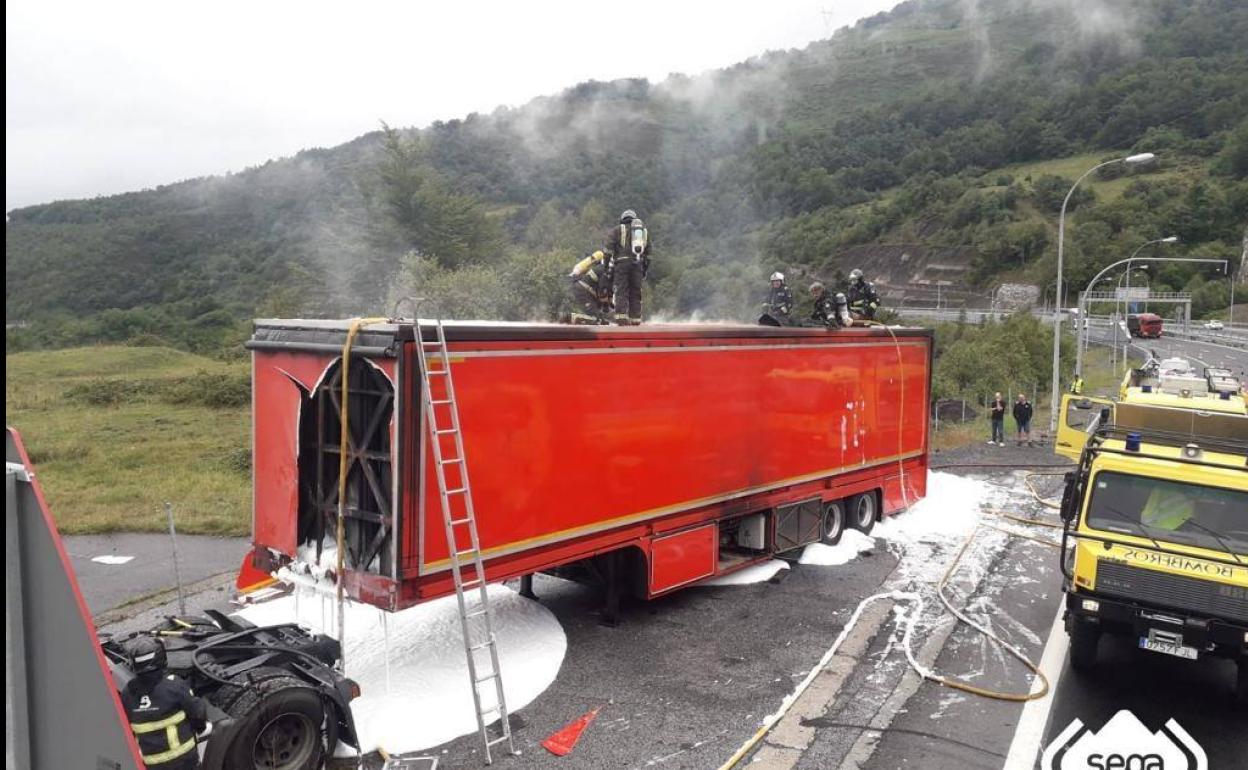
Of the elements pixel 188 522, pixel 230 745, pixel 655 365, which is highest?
pixel 655 365

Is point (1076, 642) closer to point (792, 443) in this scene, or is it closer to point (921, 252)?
point (792, 443)

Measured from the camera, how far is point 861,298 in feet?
44.7

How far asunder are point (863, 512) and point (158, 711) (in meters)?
9.81

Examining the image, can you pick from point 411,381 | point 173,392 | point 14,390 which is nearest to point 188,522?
point 411,381

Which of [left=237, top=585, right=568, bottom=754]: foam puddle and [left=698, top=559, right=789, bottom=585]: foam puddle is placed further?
[left=698, top=559, right=789, bottom=585]: foam puddle

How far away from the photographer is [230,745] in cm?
541

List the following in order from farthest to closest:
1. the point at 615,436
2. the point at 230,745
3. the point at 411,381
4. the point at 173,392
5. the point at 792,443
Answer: the point at 173,392 < the point at 792,443 < the point at 615,436 < the point at 411,381 < the point at 230,745

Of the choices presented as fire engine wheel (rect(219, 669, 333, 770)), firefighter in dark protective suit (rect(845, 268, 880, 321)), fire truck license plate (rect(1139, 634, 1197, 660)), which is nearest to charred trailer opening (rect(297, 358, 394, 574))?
fire engine wheel (rect(219, 669, 333, 770))

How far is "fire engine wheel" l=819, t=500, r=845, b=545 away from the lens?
1177cm

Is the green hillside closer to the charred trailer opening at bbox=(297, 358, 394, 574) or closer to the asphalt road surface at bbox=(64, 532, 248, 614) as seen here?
the asphalt road surface at bbox=(64, 532, 248, 614)

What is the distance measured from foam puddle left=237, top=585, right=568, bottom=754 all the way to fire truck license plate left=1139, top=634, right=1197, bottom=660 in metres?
4.90

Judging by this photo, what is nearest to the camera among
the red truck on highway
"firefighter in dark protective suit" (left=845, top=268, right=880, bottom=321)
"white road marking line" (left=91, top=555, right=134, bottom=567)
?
"white road marking line" (left=91, top=555, right=134, bottom=567)

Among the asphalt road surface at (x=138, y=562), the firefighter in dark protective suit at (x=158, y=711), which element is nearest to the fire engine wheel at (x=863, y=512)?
the asphalt road surface at (x=138, y=562)

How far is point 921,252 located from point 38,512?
3570 inches
